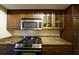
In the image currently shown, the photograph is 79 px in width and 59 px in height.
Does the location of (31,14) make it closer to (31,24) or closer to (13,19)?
(31,24)

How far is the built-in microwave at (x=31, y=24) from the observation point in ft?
9.88

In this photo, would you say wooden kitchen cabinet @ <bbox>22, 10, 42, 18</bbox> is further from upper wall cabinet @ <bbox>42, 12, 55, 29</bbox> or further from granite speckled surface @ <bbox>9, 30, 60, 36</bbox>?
granite speckled surface @ <bbox>9, 30, 60, 36</bbox>

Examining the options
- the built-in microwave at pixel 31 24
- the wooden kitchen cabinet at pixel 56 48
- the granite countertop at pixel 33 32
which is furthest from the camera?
the granite countertop at pixel 33 32

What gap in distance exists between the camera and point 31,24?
9.98 ft

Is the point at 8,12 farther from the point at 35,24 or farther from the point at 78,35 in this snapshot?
the point at 78,35

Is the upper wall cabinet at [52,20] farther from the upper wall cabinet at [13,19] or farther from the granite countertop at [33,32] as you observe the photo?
the upper wall cabinet at [13,19]

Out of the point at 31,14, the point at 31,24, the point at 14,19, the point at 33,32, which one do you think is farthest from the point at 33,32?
the point at 14,19

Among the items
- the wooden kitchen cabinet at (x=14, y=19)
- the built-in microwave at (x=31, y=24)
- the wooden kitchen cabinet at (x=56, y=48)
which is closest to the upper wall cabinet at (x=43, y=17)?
the wooden kitchen cabinet at (x=14, y=19)

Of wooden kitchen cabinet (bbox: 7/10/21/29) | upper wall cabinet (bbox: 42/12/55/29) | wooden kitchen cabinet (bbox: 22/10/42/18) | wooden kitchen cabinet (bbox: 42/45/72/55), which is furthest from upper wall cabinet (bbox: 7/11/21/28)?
wooden kitchen cabinet (bbox: 42/45/72/55)

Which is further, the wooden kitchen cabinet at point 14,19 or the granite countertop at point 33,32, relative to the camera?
the granite countertop at point 33,32

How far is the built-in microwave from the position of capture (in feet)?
9.88

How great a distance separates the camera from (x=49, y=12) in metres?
3.09

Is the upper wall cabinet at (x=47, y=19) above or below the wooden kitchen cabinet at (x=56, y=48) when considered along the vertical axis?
above
